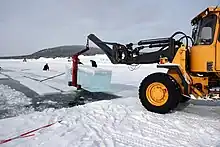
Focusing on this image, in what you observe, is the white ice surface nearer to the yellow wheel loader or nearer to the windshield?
the yellow wheel loader

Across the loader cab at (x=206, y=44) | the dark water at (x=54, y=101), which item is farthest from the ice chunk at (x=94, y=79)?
the loader cab at (x=206, y=44)

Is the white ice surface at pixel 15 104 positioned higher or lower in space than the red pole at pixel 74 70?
lower

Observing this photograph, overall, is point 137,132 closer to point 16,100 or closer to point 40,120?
point 40,120

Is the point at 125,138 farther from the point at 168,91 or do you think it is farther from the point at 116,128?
the point at 168,91

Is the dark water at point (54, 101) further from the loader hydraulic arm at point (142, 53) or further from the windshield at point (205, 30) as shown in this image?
the windshield at point (205, 30)

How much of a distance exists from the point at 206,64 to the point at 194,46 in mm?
610

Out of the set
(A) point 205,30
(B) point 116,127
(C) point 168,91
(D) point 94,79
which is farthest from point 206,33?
(D) point 94,79

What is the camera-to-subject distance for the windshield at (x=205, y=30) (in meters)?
6.13

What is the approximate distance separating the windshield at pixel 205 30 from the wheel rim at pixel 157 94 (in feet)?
5.01

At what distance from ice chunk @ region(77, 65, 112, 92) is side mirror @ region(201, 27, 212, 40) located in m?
4.48

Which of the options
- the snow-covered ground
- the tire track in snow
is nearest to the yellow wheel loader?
the snow-covered ground

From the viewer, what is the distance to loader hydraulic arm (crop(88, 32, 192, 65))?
22.7 ft

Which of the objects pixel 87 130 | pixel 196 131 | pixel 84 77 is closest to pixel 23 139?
pixel 87 130

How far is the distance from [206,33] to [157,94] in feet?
6.55
